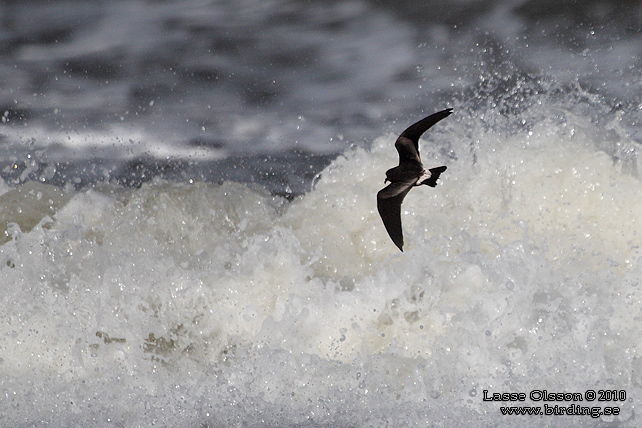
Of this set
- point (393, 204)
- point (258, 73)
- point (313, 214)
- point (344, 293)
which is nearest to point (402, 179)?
point (393, 204)

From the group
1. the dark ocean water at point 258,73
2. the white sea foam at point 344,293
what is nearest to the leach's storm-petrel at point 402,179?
the white sea foam at point 344,293

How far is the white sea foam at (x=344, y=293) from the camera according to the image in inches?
63.5

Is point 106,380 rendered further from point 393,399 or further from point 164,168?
point 164,168

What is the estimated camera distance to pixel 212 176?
10.6 ft

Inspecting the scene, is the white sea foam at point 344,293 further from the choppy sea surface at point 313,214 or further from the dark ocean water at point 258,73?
the dark ocean water at point 258,73

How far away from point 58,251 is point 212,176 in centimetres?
98

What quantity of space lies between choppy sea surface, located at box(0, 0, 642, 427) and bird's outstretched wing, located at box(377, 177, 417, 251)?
0.41m

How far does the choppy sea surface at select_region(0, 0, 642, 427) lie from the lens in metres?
1.66

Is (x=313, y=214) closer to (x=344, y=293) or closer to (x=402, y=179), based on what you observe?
(x=344, y=293)

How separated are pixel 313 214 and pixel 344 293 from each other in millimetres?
694

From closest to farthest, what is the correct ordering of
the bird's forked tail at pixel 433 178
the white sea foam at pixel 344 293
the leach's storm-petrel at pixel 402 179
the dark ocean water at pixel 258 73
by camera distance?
the bird's forked tail at pixel 433 178 → the leach's storm-petrel at pixel 402 179 → the white sea foam at pixel 344 293 → the dark ocean water at pixel 258 73

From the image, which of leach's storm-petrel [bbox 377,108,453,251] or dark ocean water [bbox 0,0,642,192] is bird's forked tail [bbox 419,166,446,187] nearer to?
leach's storm-petrel [bbox 377,108,453,251]

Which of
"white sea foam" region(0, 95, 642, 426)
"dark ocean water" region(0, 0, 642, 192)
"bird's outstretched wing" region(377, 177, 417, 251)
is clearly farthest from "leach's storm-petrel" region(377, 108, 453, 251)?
"dark ocean water" region(0, 0, 642, 192)

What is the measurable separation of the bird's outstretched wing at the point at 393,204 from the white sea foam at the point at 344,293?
41 centimetres
